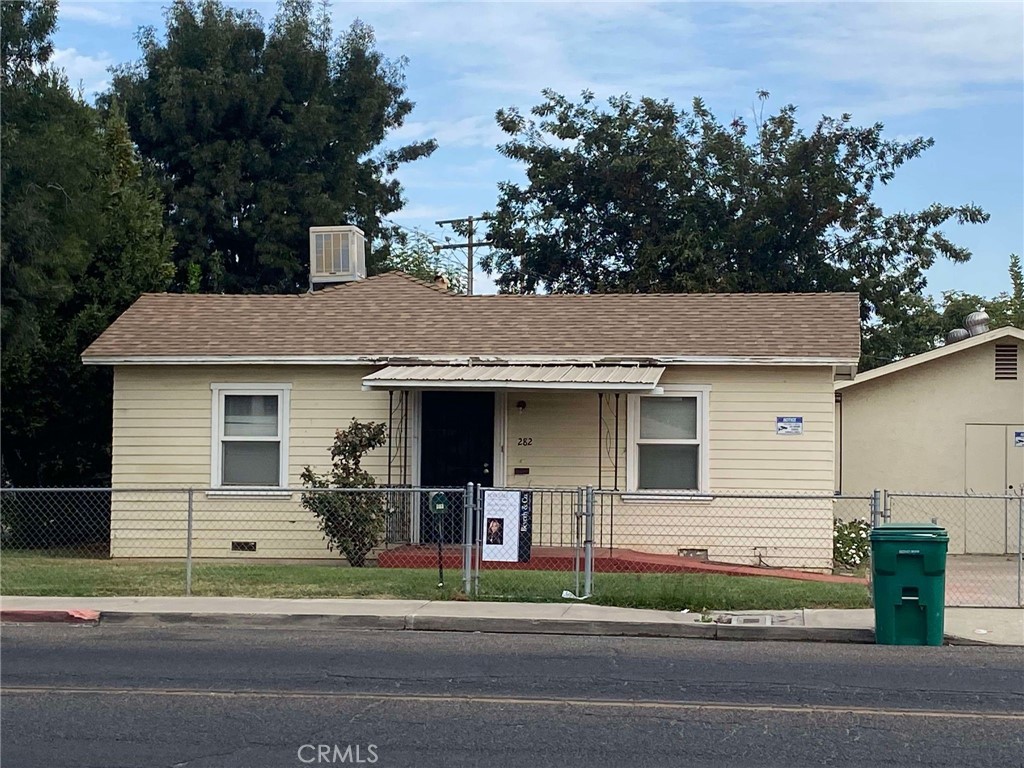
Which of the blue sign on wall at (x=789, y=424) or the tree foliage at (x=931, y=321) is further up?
the tree foliage at (x=931, y=321)

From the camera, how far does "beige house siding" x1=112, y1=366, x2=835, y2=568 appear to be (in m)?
17.8

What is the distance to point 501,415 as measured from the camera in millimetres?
18375

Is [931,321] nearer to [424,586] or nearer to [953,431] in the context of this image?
[953,431]

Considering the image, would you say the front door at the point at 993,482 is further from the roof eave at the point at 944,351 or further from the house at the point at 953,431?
the roof eave at the point at 944,351

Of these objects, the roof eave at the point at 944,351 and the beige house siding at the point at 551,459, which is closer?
the beige house siding at the point at 551,459

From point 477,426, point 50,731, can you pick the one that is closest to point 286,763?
point 50,731

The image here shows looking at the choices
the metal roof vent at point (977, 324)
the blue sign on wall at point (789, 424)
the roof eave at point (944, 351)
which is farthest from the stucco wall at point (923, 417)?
the blue sign on wall at point (789, 424)

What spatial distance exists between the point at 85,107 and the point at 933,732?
17470mm

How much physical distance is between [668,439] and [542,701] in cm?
952

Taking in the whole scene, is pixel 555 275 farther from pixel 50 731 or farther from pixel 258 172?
pixel 50 731

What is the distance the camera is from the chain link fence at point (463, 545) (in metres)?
14.3

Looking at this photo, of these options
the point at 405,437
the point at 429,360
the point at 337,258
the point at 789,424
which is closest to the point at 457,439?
the point at 405,437

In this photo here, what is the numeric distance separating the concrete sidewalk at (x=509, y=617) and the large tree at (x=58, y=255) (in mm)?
7140

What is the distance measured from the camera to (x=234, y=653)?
10.9 metres
